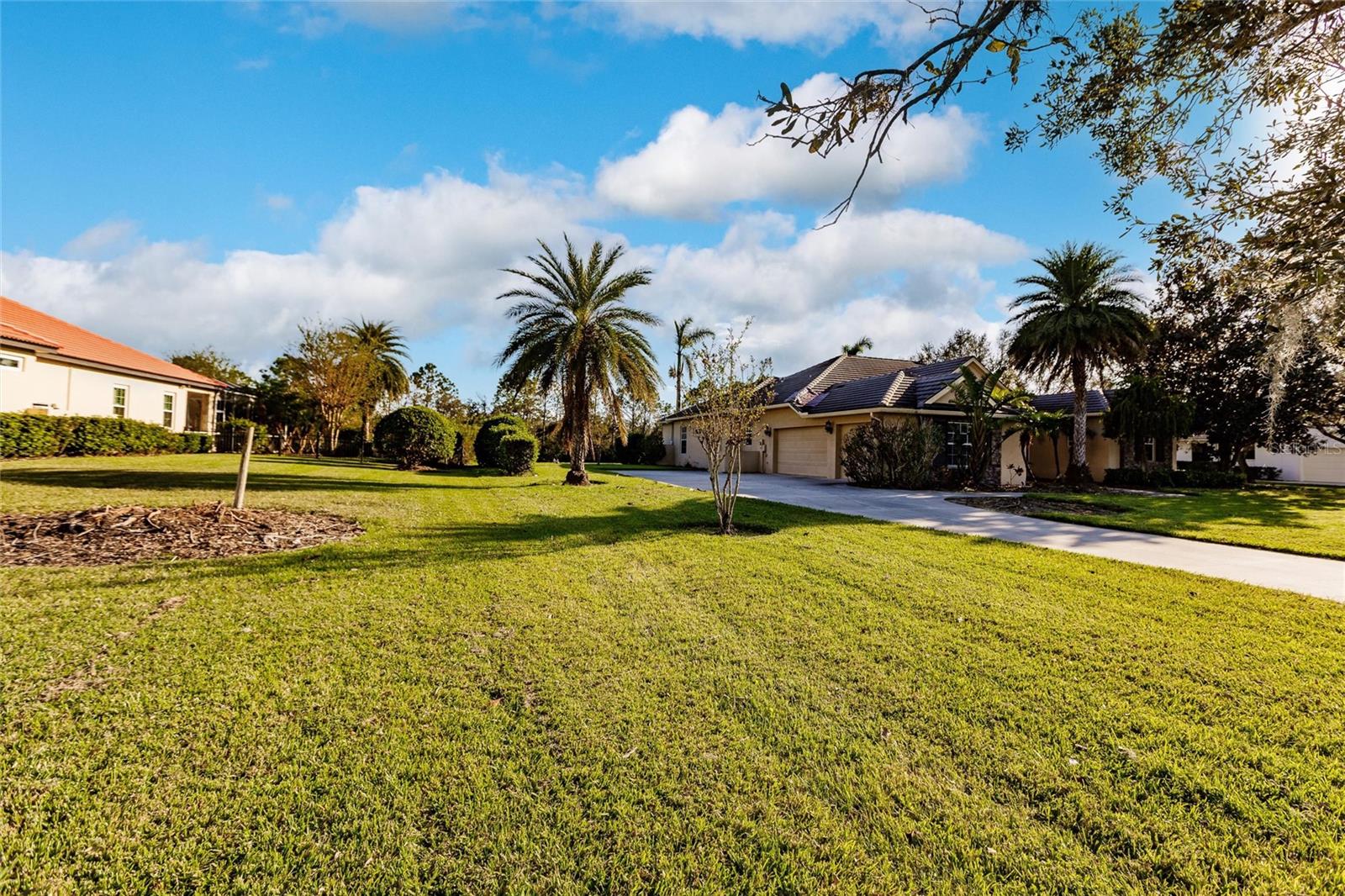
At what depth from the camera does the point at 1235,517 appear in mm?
13656

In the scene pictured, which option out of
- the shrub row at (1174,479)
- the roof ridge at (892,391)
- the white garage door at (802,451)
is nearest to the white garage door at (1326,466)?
the shrub row at (1174,479)

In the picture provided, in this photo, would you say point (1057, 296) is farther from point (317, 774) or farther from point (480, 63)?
point (317, 774)

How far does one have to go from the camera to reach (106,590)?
5457 mm

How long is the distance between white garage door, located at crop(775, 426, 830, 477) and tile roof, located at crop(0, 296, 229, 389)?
89.5ft

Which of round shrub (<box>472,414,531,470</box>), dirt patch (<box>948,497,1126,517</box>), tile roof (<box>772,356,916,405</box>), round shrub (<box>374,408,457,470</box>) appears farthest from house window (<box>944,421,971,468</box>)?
round shrub (<box>374,408,457,470</box>)

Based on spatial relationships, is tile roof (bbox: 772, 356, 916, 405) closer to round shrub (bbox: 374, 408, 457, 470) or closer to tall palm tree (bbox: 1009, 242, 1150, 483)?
tall palm tree (bbox: 1009, 242, 1150, 483)

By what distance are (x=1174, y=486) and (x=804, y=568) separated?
24.2 m

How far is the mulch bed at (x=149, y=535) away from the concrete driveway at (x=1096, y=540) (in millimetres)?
10512

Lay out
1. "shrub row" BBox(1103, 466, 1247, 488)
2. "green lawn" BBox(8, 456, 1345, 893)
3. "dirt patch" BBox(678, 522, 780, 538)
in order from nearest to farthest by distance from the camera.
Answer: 1. "green lawn" BBox(8, 456, 1345, 893)
2. "dirt patch" BBox(678, 522, 780, 538)
3. "shrub row" BBox(1103, 466, 1247, 488)

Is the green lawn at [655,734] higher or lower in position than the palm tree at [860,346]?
lower

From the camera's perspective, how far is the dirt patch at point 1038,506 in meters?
14.1

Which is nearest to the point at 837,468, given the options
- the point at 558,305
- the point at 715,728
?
the point at 558,305

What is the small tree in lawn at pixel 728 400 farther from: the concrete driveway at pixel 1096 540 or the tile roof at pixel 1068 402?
the tile roof at pixel 1068 402

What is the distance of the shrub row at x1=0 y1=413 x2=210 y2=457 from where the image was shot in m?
17.0
